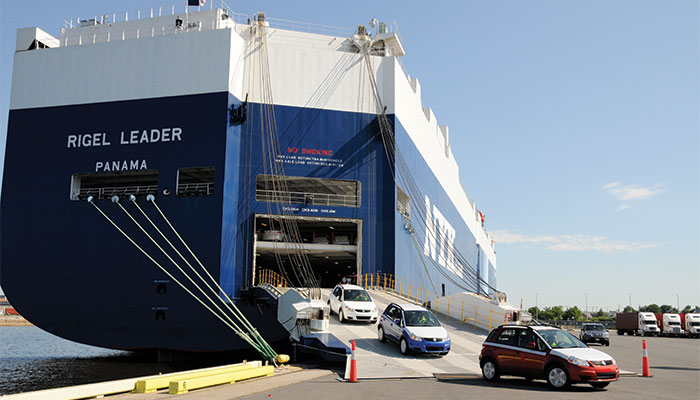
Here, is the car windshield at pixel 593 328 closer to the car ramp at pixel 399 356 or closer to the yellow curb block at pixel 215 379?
the car ramp at pixel 399 356

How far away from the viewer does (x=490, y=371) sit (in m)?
14.7

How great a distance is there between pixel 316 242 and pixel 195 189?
30.5 ft

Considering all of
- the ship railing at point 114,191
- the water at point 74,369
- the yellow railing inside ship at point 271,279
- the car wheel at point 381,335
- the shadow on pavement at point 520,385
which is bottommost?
the water at point 74,369

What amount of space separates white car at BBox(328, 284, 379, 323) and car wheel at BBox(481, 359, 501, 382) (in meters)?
8.20

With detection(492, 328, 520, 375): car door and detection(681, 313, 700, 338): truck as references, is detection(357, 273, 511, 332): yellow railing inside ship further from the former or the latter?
detection(681, 313, 700, 338): truck

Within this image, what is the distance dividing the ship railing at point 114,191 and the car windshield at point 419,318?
1639cm

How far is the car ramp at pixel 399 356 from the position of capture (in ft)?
51.4

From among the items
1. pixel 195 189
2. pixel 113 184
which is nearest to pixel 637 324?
pixel 195 189

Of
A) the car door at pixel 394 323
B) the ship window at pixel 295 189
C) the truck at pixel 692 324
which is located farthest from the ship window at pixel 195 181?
the truck at pixel 692 324

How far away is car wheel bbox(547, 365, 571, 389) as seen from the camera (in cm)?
1309

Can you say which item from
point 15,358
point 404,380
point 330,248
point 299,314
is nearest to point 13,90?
point 15,358

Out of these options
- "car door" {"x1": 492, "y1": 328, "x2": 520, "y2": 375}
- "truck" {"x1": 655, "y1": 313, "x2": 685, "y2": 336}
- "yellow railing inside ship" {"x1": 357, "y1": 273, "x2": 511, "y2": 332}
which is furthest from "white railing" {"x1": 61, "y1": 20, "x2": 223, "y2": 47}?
"truck" {"x1": 655, "y1": 313, "x2": 685, "y2": 336}

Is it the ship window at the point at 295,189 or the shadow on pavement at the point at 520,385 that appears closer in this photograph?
the shadow on pavement at the point at 520,385

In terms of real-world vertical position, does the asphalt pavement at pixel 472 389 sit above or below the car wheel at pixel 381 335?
below
